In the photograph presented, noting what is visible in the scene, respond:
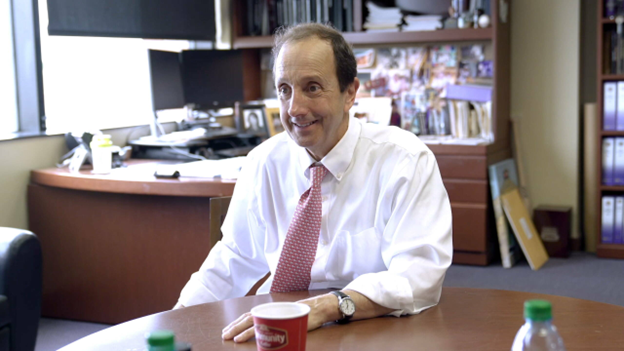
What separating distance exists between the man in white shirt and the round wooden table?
0.39 ft

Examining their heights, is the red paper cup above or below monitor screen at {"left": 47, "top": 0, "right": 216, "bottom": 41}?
below

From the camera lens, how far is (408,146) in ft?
5.24

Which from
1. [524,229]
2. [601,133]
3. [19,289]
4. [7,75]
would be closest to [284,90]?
[19,289]

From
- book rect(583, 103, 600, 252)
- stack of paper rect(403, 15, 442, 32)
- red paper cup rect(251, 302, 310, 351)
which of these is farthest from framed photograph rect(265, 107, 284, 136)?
red paper cup rect(251, 302, 310, 351)

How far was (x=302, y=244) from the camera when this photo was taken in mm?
1572

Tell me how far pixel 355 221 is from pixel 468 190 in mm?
2745

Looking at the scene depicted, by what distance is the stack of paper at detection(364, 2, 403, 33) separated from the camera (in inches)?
179

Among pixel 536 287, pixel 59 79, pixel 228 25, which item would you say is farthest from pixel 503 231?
pixel 59 79

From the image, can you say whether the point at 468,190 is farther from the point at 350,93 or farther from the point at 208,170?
the point at 350,93

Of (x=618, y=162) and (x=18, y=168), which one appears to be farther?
(x=618, y=162)

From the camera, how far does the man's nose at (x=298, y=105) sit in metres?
1.57

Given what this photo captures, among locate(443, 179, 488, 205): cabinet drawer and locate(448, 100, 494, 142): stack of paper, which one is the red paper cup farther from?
locate(448, 100, 494, 142): stack of paper

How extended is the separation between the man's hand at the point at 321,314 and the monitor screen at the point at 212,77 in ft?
9.26

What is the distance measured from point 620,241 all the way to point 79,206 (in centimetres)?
324
